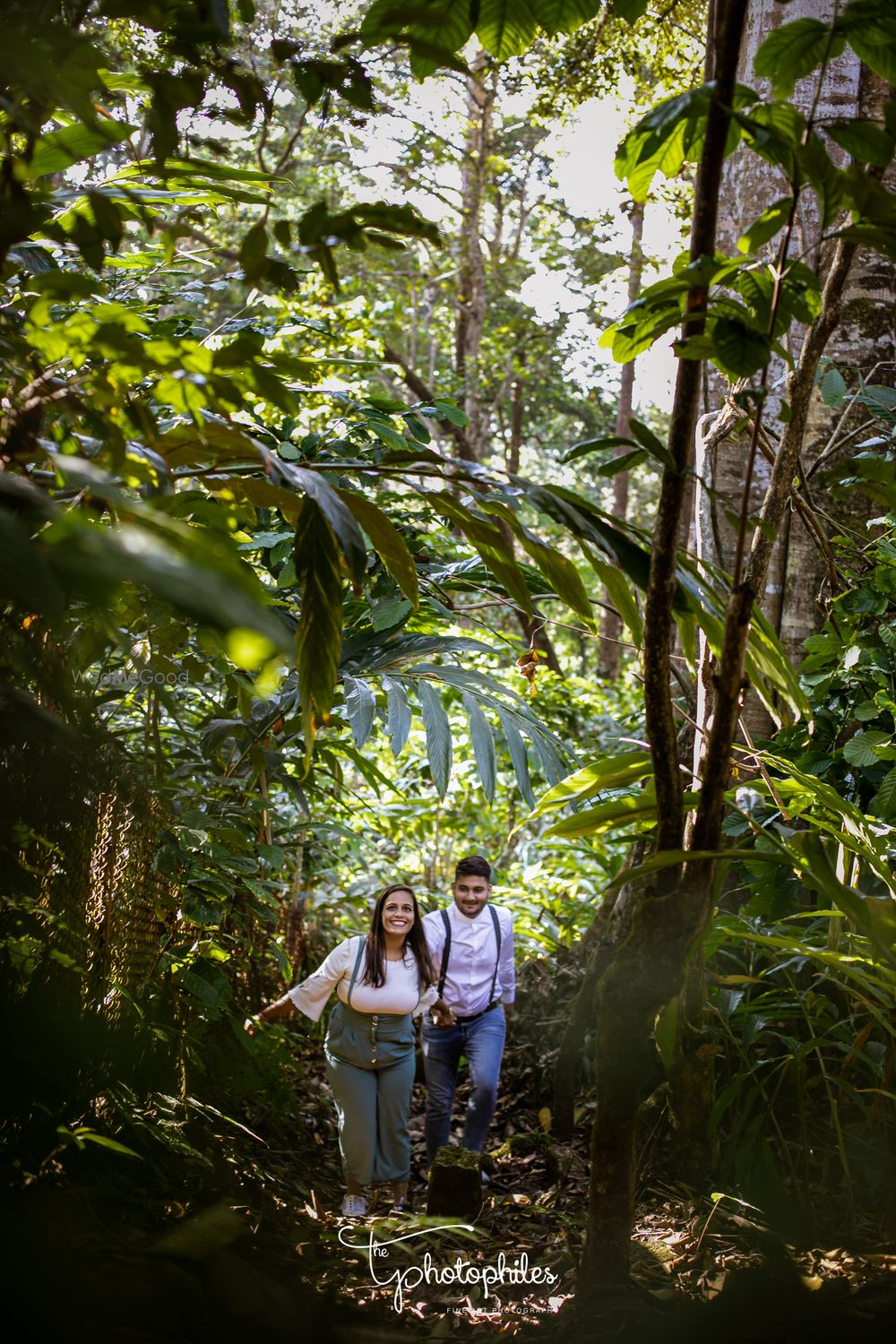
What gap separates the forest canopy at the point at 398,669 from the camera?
40.2 inches

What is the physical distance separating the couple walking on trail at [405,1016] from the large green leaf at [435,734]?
4.13ft

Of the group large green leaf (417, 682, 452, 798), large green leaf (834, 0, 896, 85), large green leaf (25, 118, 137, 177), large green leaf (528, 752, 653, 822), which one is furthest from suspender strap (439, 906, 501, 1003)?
large green leaf (834, 0, 896, 85)

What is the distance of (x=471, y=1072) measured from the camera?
4227mm

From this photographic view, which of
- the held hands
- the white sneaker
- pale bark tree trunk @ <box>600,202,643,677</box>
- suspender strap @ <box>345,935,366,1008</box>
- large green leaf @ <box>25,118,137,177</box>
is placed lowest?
the white sneaker

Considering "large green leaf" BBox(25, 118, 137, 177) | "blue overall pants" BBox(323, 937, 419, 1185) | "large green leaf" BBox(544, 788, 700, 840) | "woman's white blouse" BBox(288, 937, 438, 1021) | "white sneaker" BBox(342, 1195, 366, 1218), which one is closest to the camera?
"large green leaf" BBox(25, 118, 137, 177)

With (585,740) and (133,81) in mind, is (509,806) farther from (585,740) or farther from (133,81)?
(133,81)

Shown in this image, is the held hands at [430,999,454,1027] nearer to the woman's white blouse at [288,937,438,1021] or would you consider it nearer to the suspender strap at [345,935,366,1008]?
the woman's white blouse at [288,937,438,1021]

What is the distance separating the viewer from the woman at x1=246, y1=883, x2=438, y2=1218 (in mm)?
3693

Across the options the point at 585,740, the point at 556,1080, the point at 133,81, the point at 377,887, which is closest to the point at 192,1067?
the point at 556,1080

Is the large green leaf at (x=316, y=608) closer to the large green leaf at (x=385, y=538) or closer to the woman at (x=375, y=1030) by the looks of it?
the large green leaf at (x=385, y=538)

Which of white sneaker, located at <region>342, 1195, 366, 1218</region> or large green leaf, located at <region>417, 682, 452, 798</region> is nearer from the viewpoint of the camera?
large green leaf, located at <region>417, 682, 452, 798</region>

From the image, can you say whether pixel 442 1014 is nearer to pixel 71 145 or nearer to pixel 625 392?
pixel 71 145

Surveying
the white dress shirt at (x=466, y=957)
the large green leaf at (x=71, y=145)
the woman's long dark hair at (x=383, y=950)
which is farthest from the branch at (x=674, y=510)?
the white dress shirt at (x=466, y=957)

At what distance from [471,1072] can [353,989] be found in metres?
0.72
